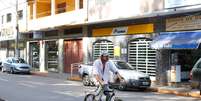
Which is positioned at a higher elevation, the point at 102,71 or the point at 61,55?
the point at 61,55

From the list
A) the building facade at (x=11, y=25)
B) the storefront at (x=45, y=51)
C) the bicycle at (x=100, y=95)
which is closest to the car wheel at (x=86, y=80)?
the bicycle at (x=100, y=95)

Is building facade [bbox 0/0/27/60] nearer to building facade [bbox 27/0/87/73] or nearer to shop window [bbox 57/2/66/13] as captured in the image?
building facade [bbox 27/0/87/73]

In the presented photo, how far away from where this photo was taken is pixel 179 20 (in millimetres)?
23859

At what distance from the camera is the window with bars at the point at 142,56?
86.7 ft

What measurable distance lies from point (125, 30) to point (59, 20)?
10231 mm

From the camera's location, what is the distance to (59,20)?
3753 centimetres

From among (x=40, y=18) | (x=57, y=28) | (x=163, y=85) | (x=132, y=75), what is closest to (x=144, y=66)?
(x=163, y=85)

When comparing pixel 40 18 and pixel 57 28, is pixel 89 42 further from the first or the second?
pixel 40 18

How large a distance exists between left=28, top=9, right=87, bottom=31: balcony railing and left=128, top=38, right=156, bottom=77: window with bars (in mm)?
5772

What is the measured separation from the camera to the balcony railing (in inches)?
1328

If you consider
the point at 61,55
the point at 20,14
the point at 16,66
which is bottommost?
the point at 16,66

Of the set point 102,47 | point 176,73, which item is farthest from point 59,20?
point 176,73

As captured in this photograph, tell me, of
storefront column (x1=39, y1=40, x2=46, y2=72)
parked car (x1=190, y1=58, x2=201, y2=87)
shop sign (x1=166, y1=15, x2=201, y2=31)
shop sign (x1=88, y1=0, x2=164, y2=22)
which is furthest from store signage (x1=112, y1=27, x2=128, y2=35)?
storefront column (x1=39, y1=40, x2=46, y2=72)

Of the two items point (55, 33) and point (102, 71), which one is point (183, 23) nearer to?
point (102, 71)
